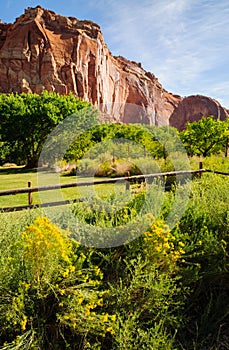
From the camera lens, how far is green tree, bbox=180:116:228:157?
24.0m

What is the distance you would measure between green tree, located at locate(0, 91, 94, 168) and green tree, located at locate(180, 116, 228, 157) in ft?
32.1

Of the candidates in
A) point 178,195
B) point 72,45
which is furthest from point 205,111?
point 178,195

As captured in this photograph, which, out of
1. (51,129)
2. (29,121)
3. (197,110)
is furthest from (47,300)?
(197,110)

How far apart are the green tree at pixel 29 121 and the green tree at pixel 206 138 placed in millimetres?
9773

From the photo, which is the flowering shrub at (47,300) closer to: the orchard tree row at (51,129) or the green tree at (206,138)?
the orchard tree row at (51,129)

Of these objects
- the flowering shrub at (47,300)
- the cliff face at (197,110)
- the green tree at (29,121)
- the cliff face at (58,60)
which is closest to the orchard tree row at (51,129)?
the green tree at (29,121)

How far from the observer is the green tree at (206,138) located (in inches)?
943

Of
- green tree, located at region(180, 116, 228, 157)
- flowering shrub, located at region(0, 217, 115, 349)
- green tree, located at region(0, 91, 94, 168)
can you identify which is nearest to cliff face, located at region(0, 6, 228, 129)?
green tree, located at region(0, 91, 94, 168)

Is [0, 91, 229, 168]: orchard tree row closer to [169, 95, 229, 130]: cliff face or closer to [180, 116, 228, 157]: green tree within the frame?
[180, 116, 228, 157]: green tree

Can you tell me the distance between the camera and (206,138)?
2438 centimetres

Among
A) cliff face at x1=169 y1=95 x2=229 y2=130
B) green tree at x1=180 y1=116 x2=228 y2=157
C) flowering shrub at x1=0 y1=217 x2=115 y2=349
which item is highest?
cliff face at x1=169 y1=95 x2=229 y2=130

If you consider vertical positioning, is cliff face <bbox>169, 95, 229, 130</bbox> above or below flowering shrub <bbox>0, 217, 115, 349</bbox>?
above

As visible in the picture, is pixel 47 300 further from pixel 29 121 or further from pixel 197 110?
pixel 197 110

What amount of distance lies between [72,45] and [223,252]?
5714 cm
